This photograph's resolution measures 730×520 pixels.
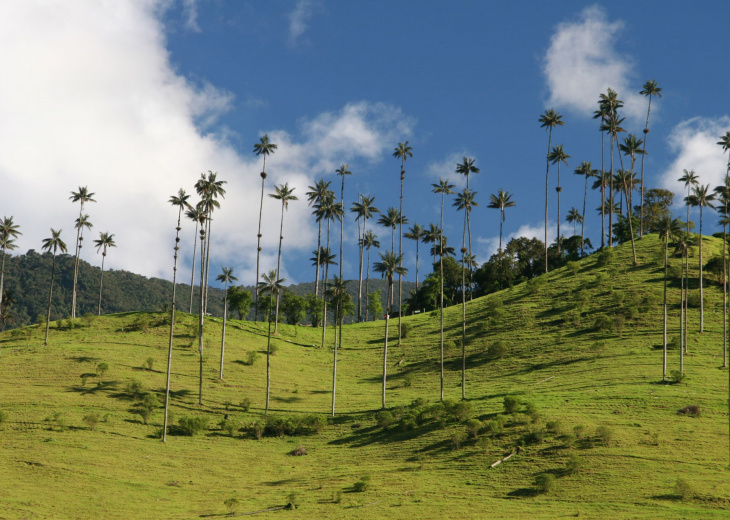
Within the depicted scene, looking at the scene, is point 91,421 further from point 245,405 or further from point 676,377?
point 676,377

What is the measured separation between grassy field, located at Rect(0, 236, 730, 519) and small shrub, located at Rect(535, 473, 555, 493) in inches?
5.7

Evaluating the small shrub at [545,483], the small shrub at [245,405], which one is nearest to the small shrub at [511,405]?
the small shrub at [545,483]

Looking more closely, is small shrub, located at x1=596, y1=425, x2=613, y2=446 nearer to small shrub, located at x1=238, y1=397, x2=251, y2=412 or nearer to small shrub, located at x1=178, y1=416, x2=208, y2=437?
small shrub, located at x1=178, y1=416, x2=208, y2=437

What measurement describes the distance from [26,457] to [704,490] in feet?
177

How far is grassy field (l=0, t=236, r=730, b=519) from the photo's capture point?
4788 centimetres

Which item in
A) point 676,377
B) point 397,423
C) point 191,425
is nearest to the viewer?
point 397,423

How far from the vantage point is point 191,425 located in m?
71.9

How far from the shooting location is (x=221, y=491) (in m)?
53.7

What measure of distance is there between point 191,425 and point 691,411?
5105cm

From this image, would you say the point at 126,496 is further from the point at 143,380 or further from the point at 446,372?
the point at 446,372

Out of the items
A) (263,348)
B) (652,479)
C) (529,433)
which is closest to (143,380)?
(263,348)

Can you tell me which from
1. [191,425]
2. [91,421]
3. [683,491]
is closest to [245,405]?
[191,425]

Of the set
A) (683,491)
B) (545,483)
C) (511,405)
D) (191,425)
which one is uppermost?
(511,405)

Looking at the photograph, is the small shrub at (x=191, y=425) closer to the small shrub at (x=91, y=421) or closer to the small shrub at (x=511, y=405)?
the small shrub at (x=91, y=421)
